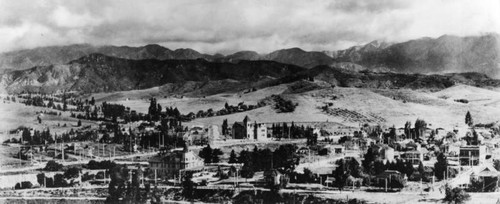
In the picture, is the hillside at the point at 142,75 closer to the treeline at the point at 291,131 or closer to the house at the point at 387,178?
the treeline at the point at 291,131

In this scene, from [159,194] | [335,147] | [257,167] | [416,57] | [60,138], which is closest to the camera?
[159,194]

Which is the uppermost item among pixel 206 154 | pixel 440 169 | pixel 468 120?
pixel 468 120

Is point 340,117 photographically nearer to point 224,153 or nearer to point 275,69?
point 224,153

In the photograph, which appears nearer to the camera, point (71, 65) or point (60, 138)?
point (60, 138)

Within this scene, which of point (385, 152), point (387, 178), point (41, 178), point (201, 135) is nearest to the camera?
point (387, 178)

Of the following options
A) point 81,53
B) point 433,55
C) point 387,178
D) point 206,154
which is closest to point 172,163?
point 206,154

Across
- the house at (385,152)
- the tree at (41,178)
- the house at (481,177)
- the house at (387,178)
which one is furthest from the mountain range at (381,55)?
the house at (387,178)

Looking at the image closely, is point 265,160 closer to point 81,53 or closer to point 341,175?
point 341,175

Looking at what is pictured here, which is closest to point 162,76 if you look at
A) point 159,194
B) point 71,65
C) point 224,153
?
point 71,65
